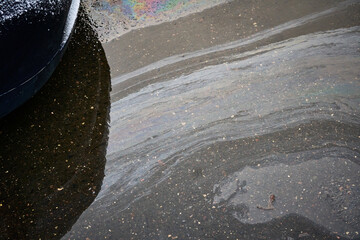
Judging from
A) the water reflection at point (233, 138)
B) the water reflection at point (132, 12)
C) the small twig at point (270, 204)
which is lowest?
the small twig at point (270, 204)

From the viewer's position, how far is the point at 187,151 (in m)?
1.71

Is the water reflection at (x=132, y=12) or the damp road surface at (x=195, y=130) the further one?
the water reflection at (x=132, y=12)

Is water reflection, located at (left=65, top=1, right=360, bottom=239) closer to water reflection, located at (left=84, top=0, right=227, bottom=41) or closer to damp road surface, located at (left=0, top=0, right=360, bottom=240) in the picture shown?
damp road surface, located at (left=0, top=0, right=360, bottom=240)

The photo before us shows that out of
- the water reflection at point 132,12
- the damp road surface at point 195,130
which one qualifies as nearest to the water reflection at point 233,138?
the damp road surface at point 195,130

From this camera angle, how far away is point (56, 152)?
1718 millimetres

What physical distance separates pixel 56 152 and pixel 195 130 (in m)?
0.67

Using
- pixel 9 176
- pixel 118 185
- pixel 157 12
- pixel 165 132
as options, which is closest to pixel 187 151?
pixel 165 132

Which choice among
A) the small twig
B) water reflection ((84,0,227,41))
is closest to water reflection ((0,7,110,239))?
water reflection ((84,0,227,41))

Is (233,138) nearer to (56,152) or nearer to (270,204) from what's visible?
(270,204)

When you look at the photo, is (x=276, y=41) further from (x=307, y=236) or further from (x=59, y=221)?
(x=59, y=221)

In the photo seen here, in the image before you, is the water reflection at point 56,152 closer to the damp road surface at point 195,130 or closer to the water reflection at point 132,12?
the damp road surface at point 195,130

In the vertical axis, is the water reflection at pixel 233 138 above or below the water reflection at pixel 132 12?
below

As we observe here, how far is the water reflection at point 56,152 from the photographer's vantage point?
1.54 metres

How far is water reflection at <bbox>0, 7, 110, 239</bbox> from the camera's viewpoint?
60.8 inches
